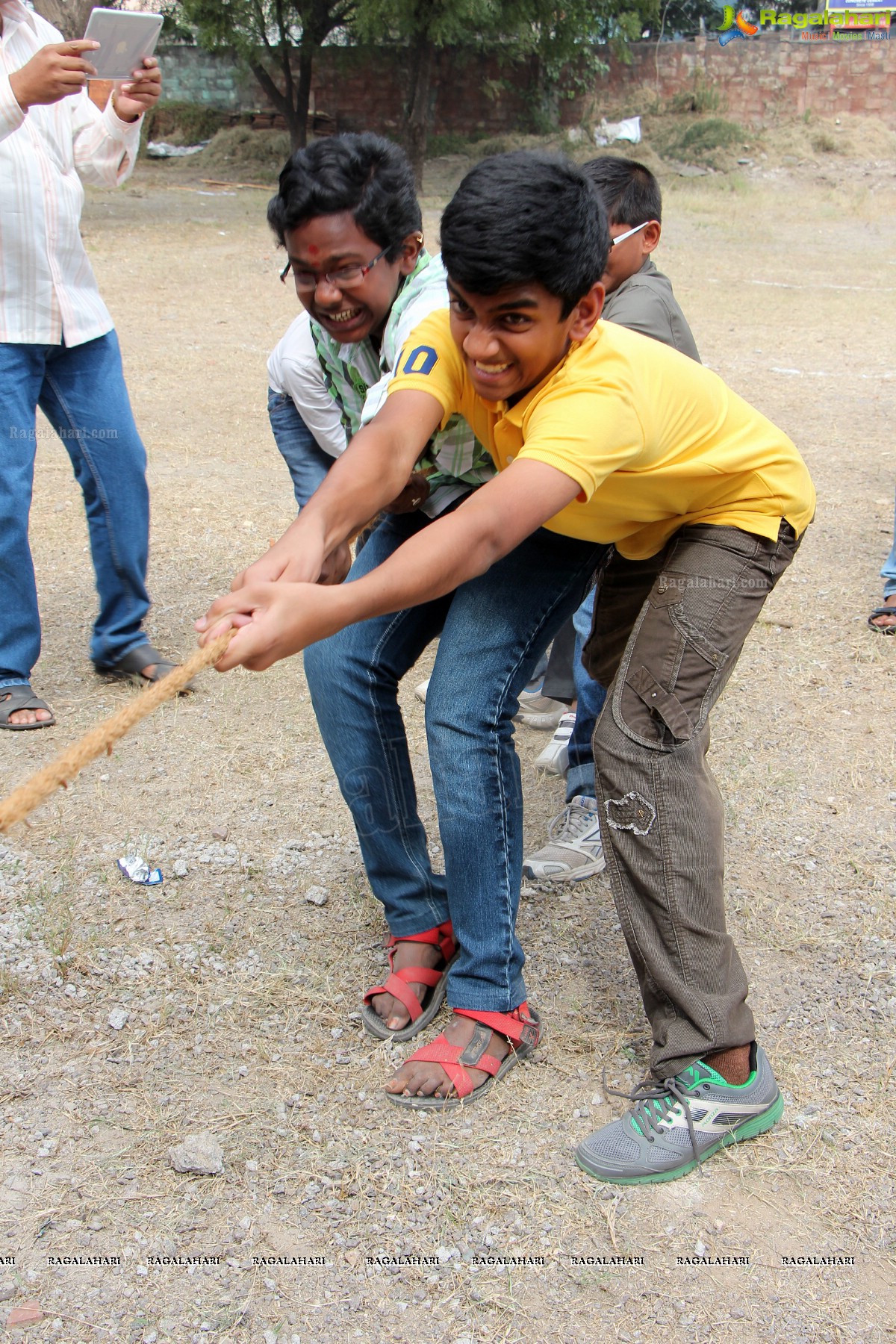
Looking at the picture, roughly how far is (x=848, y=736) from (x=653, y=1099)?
193 cm

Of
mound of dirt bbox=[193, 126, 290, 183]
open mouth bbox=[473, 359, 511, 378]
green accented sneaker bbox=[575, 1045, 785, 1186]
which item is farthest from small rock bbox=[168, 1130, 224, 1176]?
mound of dirt bbox=[193, 126, 290, 183]

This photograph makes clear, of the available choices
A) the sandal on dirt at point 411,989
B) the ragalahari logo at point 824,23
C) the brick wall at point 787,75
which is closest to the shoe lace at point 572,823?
the sandal on dirt at point 411,989

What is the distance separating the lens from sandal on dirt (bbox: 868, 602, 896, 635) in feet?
14.8

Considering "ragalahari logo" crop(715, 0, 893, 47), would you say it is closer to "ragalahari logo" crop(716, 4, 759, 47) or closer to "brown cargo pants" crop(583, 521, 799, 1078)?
"ragalahari logo" crop(716, 4, 759, 47)

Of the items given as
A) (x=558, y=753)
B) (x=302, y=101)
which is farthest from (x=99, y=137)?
(x=302, y=101)

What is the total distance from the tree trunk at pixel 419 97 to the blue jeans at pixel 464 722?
1805 centimetres

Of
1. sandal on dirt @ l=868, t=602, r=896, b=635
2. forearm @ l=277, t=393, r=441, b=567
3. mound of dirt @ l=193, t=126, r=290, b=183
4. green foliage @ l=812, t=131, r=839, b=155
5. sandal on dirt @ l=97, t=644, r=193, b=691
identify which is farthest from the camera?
green foliage @ l=812, t=131, r=839, b=155

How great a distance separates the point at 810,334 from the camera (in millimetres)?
10125

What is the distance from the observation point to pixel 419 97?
61.8 feet

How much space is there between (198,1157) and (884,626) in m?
3.46

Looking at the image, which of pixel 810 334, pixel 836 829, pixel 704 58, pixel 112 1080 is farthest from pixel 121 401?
pixel 704 58

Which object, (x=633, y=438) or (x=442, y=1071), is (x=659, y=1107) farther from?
(x=633, y=438)

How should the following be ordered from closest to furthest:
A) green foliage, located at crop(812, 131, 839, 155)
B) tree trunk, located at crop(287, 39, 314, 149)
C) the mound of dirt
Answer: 1. tree trunk, located at crop(287, 39, 314, 149)
2. the mound of dirt
3. green foliage, located at crop(812, 131, 839, 155)

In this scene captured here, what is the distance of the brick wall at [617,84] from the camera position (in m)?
24.3
